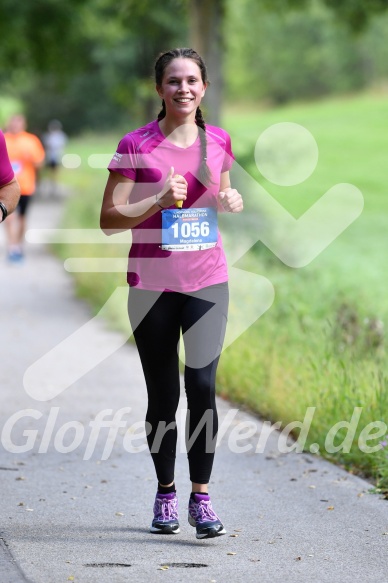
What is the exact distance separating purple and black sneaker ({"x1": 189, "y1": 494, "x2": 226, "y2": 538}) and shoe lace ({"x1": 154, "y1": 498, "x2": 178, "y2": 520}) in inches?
4.7

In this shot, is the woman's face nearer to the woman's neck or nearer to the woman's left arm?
the woman's neck

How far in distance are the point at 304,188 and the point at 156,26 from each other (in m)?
10.1

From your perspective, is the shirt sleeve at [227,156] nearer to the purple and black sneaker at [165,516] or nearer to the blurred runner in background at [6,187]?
the blurred runner in background at [6,187]

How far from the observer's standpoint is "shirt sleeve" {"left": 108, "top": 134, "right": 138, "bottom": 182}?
487 cm

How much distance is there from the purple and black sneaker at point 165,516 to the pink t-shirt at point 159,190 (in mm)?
947

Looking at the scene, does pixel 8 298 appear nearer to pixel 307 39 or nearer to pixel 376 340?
pixel 376 340

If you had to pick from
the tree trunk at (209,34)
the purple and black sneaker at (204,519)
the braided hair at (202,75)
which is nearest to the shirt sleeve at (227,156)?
the braided hair at (202,75)

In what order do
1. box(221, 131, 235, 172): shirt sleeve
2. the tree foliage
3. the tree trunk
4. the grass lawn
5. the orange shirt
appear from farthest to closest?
1. the tree foliage
2. the orange shirt
3. the tree trunk
4. the grass lawn
5. box(221, 131, 235, 172): shirt sleeve

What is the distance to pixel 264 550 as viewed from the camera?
497 cm

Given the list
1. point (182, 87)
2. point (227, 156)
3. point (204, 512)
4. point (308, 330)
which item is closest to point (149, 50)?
point (308, 330)

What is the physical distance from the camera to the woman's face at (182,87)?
4945 millimetres

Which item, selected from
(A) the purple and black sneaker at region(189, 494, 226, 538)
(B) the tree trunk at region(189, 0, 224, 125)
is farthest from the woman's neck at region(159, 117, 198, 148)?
(B) the tree trunk at region(189, 0, 224, 125)

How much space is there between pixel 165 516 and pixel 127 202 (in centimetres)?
138

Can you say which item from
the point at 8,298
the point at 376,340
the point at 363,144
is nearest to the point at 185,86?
the point at 376,340
